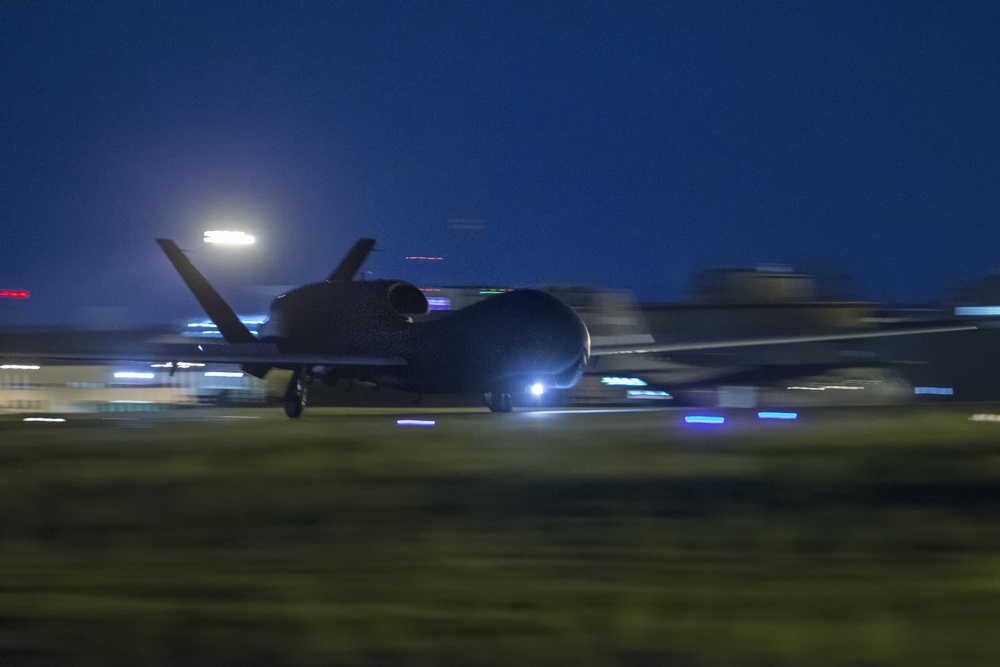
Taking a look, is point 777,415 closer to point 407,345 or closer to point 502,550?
point 407,345

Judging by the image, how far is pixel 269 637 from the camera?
7.22 m

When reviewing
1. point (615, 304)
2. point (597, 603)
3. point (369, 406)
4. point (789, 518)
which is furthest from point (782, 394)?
point (597, 603)

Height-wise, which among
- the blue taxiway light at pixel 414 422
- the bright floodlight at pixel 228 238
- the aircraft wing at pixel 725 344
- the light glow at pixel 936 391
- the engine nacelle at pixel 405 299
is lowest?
the blue taxiway light at pixel 414 422

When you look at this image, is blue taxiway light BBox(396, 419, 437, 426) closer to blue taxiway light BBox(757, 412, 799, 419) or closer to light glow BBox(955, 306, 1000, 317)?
blue taxiway light BBox(757, 412, 799, 419)

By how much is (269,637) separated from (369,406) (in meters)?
32.3

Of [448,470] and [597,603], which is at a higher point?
[448,470]

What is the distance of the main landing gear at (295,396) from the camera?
2966 cm

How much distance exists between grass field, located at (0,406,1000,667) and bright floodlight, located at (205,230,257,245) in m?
58.8

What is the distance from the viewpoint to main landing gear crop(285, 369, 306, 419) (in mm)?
29656

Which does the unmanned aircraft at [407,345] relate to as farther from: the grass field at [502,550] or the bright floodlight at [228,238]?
the bright floodlight at [228,238]

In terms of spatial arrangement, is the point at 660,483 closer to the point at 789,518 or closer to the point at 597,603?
the point at 789,518

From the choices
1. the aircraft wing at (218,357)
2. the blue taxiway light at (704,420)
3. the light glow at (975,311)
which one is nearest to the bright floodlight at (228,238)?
the light glow at (975,311)

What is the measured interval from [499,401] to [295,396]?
530 cm

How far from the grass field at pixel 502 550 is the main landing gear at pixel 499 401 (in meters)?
8.82
